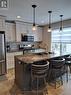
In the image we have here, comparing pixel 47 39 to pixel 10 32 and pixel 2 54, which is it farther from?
pixel 2 54

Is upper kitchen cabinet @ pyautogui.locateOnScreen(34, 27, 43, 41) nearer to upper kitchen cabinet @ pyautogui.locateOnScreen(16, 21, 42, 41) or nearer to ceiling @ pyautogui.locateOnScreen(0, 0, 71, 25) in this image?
upper kitchen cabinet @ pyautogui.locateOnScreen(16, 21, 42, 41)

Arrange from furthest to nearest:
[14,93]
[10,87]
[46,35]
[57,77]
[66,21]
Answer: [46,35] < [66,21] < [57,77] < [10,87] < [14,93]

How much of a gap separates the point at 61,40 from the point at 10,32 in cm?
300

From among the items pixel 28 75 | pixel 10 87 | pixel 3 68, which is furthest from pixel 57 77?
pixel 3 68

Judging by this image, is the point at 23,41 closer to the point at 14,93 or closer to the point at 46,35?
the point at 46,35

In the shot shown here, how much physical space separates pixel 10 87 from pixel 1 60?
1.26 m

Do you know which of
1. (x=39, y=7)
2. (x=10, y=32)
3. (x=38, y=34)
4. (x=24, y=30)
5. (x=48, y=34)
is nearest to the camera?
(x=39, y=7)

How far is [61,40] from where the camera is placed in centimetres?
627

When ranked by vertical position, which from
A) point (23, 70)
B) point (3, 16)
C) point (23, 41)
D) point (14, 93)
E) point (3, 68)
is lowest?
point (14, 93)

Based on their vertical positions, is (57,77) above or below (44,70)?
below

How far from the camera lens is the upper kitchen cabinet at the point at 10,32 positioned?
5.54m

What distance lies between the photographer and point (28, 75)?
3.12 m

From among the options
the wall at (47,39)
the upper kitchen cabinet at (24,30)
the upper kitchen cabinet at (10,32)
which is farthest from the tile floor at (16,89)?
the wall at (47,39)

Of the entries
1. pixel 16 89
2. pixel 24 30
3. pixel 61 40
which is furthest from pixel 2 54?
pixel 61 40
